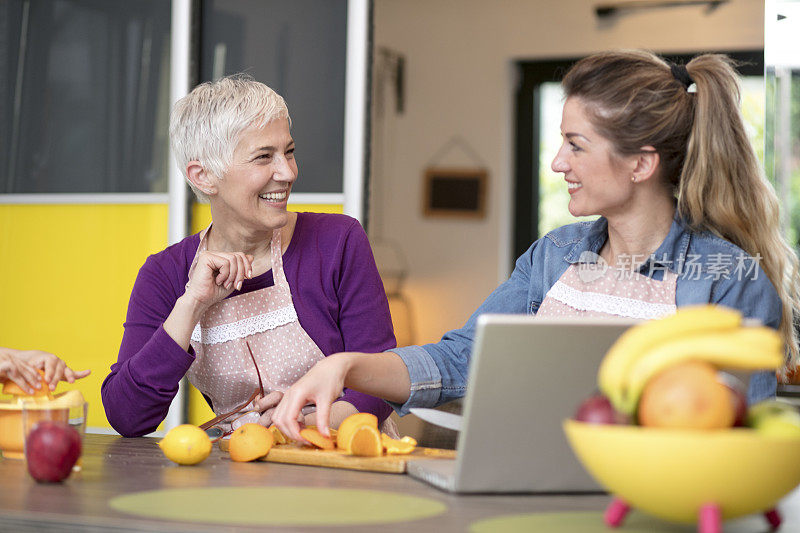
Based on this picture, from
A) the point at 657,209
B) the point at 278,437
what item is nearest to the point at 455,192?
the point at 657,209

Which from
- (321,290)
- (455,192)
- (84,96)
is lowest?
(321,290)

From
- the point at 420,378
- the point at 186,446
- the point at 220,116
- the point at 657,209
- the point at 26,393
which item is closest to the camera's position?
the point at 186,446

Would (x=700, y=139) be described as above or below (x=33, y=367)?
above

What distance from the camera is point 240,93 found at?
1.93 meters

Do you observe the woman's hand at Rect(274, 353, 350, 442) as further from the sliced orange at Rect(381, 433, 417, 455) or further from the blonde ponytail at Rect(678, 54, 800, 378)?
the blonde ponytail at Rect(678, 54, 800, 378)

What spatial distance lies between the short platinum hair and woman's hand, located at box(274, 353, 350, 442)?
74 cm

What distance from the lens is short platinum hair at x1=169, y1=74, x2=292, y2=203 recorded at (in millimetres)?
1920

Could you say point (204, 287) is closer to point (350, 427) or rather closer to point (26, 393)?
point (26, 393)

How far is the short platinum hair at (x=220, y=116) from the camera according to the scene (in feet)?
6.30

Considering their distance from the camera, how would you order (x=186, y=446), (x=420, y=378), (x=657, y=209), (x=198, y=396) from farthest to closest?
(x=198, y=396) → (x=657, y=209) → (x=420, y=378) → (x=186, y=446)

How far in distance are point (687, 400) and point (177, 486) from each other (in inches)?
24.0

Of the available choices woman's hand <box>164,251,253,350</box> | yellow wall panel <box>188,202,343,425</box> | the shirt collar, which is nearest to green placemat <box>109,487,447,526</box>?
woman's hand <box>164,251,253,350</box>

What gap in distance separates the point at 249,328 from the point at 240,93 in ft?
1.57

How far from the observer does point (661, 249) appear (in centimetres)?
170
